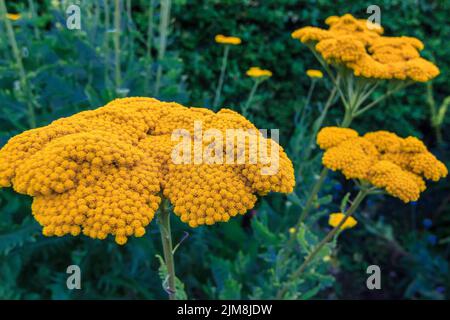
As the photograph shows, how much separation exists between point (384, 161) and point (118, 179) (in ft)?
3.26

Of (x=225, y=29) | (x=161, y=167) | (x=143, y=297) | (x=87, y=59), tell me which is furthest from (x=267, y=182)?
(x=225, y=29)

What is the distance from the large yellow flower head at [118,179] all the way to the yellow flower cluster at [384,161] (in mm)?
514

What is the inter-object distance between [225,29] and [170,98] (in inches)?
55.0

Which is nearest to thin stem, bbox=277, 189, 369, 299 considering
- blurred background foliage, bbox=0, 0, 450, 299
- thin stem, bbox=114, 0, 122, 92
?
blurred background foliage, bbox=0, 0, 450, 299

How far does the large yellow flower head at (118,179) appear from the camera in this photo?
97cm

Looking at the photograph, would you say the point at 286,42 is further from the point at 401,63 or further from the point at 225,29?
the point at 401,63

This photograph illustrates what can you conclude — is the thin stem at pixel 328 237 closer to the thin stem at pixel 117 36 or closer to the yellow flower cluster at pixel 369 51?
the yellow flower cluster at pixel 369 51

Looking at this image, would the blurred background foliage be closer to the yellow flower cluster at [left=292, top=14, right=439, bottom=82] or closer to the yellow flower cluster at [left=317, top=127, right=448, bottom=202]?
the yellow flower cluster at [left=317, top=127, right=448, bottom=202]

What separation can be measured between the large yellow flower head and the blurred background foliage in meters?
0.87

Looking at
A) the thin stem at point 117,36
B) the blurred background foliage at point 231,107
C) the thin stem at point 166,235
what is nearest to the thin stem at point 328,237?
the blurred background foliage at point 231,107

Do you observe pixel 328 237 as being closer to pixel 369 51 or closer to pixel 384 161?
pixel 384 161

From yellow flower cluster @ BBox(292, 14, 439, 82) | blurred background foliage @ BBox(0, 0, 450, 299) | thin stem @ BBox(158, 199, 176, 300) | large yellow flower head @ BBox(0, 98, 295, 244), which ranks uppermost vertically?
yellow flower cluster @ BBox(292, 14, 439, 82)

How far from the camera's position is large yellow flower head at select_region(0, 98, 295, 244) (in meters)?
0.97
